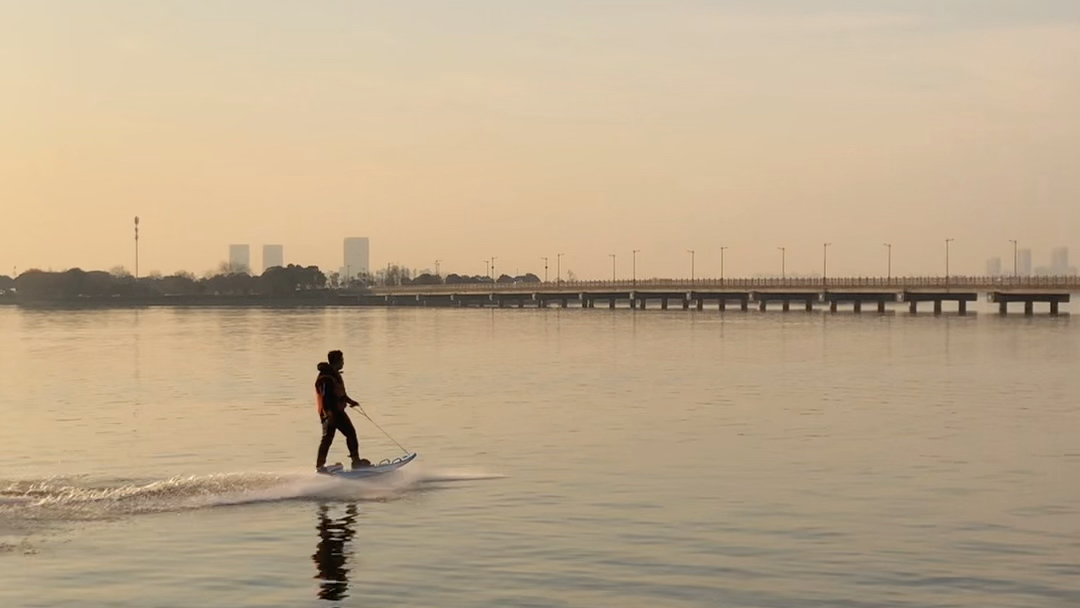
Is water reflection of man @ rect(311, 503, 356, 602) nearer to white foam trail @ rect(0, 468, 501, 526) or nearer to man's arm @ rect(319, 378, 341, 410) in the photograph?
white foam trail @ rect(0, 468, 501, 526)

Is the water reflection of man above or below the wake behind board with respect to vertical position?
below

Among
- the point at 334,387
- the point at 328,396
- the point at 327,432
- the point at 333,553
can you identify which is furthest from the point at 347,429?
the point at 333,553

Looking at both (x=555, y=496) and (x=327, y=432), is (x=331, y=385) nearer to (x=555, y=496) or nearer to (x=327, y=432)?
(x=327, y=432)

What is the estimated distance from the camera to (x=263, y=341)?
113688 mm

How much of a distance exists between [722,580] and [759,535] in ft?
11.7

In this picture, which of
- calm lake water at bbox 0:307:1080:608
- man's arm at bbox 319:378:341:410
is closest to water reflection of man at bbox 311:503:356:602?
calm lake water at bbox 0:307:1080:608

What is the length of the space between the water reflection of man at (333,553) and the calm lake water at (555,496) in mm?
78

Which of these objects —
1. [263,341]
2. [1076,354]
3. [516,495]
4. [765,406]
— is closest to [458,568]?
[516,495]

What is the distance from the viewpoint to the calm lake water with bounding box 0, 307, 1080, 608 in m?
19.0

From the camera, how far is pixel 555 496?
88.9 ft

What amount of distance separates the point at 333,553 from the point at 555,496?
22.4ft

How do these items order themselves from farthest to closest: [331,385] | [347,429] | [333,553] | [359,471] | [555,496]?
[359,471] → [347,429] → [331,385] → [555,496] → [333,553]

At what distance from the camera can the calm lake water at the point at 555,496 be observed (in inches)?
749

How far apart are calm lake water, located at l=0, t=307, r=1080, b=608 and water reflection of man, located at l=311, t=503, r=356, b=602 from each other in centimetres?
8
